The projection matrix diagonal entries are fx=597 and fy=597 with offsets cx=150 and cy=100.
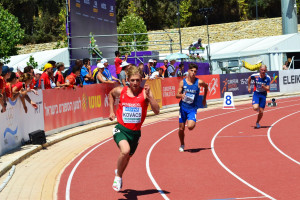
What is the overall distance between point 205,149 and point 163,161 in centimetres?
209

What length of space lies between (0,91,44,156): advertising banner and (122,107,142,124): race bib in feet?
16.6

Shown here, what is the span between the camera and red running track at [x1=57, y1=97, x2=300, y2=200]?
958 centimetres

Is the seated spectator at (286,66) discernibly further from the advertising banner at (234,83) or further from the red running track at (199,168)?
the red running track at (199,168)

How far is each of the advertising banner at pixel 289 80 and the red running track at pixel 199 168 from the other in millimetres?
19219

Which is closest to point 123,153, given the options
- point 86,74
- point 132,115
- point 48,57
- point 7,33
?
point 132,115

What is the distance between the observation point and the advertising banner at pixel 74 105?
1789 centimetres

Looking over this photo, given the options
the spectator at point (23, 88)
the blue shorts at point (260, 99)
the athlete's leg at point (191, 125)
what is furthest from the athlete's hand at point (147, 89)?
the blue shorts at point (260, 99)

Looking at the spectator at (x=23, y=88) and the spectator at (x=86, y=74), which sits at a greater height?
the spectator at (x=86, y=74)

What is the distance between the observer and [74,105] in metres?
20.0

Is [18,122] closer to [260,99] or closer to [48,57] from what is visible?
[260,99]

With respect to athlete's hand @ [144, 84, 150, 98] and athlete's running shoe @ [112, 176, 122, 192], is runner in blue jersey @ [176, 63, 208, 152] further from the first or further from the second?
athlete's running shoe @ [112, 176, 122, 192]

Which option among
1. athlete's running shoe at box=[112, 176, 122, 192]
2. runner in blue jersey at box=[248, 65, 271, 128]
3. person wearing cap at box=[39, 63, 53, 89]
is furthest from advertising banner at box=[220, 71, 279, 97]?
athlete's running shoe at box=[112, 176, 122, 192]

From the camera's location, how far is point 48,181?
440 inches

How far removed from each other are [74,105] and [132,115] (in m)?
11.0
